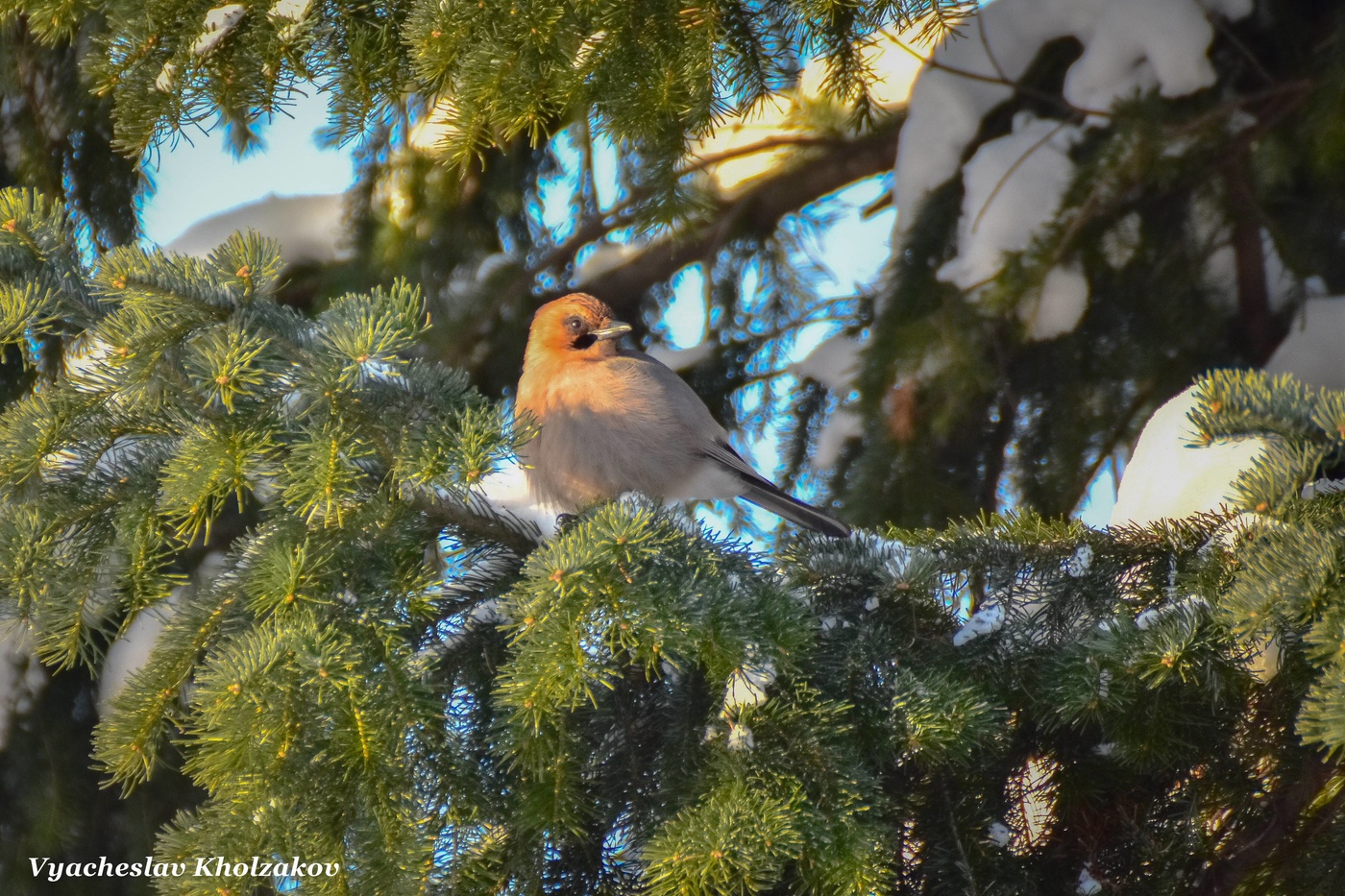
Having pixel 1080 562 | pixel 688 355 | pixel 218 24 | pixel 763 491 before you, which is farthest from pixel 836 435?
pixel 218 24

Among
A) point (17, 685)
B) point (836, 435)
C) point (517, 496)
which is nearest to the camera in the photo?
point (517, 496)

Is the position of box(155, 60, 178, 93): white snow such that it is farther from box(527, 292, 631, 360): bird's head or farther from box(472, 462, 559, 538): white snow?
box(527, 292, 631, 360): bird's head

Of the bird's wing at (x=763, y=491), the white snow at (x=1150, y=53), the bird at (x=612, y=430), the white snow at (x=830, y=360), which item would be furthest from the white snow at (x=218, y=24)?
the white snow at (x=1150, y=53)

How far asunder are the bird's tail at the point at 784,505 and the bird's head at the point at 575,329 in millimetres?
693

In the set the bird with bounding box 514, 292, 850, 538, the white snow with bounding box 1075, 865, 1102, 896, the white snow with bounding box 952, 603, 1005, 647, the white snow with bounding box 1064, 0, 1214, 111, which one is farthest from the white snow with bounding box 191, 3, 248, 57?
the white snow with bounding box 1064, 0, 1214, 111

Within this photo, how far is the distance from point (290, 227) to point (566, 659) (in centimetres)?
378

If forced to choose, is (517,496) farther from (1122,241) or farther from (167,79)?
(1122,241)

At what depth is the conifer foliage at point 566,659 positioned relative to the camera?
1.84m

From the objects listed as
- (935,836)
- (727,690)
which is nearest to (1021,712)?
(935,836)

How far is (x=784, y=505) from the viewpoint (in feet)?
12.2

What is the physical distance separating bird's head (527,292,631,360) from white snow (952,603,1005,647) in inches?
71.5

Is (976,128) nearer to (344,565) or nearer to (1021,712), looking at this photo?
(1021,712)

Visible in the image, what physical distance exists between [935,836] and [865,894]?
1.41 feet

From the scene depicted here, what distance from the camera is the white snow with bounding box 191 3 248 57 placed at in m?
2.75
